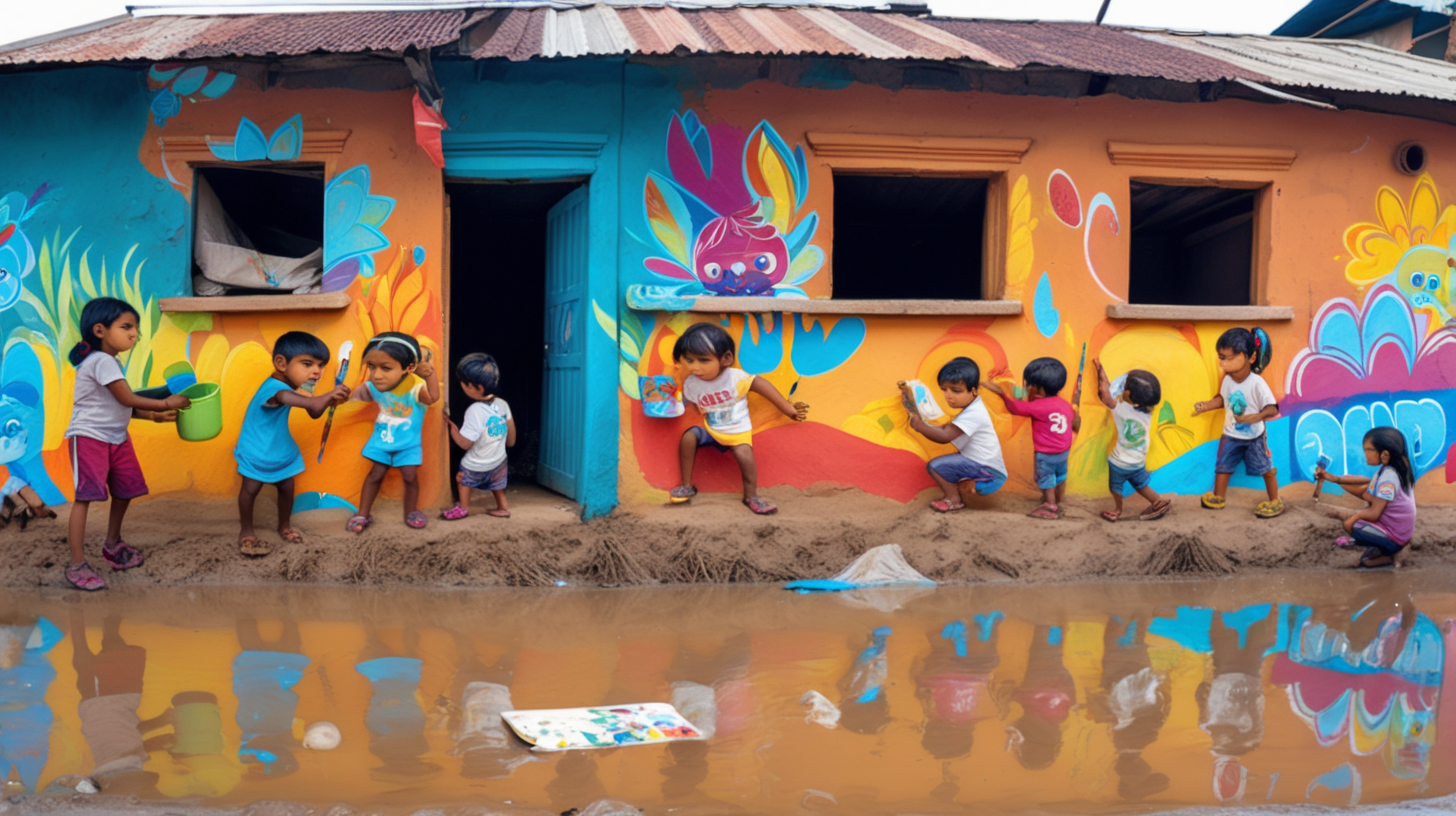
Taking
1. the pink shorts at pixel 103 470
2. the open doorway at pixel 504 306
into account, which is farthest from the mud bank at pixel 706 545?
the open doorway at pixel 504 306

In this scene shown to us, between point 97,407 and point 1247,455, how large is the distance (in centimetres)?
647

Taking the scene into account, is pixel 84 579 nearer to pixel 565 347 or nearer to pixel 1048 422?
pixel 565 347

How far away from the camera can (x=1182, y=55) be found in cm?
616

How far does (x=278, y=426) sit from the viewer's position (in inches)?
201

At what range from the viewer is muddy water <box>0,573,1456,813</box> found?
2404 millimetres

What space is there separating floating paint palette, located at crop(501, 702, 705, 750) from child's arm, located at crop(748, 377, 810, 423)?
2696 millimetres

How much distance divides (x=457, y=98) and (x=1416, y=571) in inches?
241

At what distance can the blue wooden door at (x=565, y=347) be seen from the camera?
569 centimetres

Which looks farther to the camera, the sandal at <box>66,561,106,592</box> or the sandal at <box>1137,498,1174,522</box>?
the sandal at <box>1137,498,1174,522</box>

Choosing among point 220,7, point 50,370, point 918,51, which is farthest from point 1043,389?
point 220,7

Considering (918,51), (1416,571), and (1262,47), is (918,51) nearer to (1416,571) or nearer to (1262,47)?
(1262,47)

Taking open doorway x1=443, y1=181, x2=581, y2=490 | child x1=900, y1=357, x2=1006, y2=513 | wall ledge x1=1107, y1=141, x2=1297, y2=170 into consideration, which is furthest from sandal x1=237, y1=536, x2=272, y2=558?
wall ledge x1=1107, y1=141, x2=1297, y2=170

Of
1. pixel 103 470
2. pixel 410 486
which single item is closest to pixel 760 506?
pixel 410 486

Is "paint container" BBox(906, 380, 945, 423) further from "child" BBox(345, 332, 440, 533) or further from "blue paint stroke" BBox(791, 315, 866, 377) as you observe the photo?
"child" BBox(345, 332, 440, 533)
